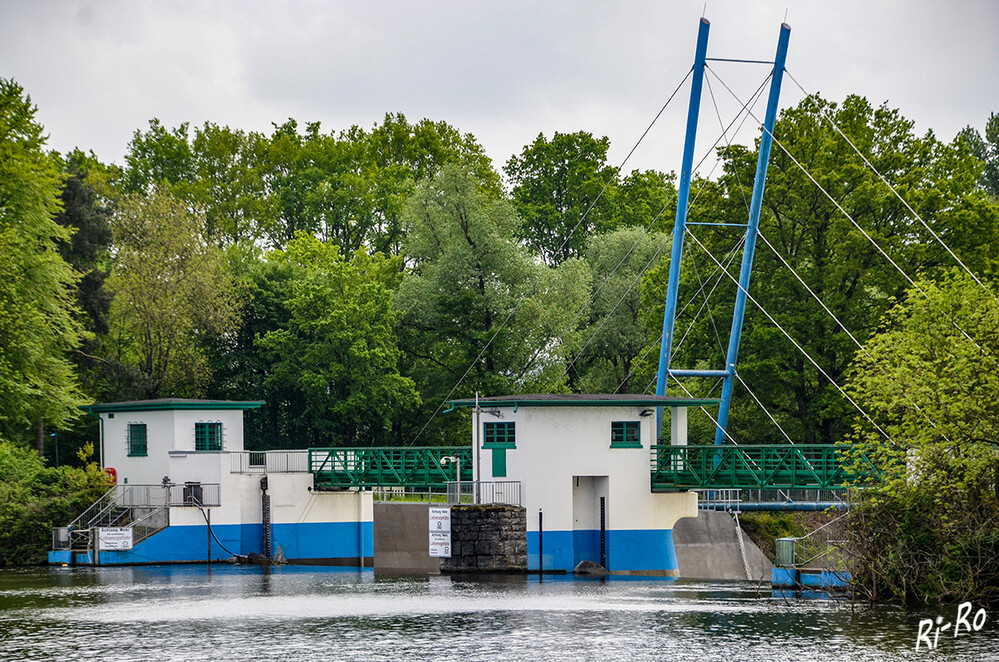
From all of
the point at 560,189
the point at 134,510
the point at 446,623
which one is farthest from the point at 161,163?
the point at 446,623

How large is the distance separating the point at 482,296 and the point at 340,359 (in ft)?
22.2

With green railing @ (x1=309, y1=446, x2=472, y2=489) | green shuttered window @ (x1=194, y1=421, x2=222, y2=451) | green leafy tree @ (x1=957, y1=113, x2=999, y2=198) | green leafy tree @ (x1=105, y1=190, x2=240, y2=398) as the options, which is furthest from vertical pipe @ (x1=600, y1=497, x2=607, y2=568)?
green leafy tree @ (x1=957, y1=113, x2=999, y2=198)

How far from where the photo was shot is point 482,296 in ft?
210

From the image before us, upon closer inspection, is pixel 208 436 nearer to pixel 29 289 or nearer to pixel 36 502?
pixel 36 502

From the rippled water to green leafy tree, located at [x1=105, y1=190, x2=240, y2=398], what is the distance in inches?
926

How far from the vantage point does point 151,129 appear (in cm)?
8881

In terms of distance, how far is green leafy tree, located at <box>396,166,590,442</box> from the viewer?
6375 centimetres

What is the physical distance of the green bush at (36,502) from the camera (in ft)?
165

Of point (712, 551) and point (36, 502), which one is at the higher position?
point (36, 502)

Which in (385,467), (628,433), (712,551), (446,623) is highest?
(628,433)

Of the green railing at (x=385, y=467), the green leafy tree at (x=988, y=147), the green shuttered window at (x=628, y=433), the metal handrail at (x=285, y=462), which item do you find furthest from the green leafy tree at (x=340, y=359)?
the green leafy tree at (x=988, y=147)

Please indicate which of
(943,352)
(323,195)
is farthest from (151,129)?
(943,352)

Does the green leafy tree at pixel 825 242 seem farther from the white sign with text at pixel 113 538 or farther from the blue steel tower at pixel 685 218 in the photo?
the white sign with text at pixel 113 538

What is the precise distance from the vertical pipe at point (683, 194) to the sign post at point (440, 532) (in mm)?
9341
